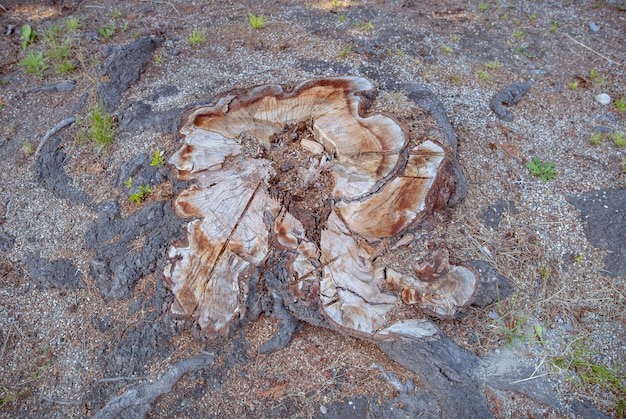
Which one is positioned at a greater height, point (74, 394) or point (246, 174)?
point (246, 174)

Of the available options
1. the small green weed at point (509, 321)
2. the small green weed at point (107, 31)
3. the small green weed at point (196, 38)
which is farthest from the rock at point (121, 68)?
the small green weed at point (509, 321)

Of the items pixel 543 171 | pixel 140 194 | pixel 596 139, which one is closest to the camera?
pixel 140 194

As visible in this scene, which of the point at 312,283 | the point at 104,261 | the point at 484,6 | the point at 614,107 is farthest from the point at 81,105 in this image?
the point at 614,107

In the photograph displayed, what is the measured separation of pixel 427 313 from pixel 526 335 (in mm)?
577

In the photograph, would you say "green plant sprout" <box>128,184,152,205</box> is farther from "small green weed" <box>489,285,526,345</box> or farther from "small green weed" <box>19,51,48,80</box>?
"small green weed" <box>489,285,526,345</box>

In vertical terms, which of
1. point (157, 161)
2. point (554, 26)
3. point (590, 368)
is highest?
point (157, 161)

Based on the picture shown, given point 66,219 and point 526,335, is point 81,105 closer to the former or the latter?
point 66,219

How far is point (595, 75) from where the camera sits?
3.76 metres

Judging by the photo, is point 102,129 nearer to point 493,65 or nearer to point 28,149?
point 28,149

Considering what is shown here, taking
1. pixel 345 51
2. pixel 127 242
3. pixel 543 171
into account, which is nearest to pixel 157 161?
pixel 127 242

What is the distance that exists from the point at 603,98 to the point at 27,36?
5151 mm

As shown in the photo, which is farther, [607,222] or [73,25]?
[73,25]

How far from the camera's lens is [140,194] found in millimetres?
2697

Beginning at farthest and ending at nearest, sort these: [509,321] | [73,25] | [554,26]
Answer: [554,26] < [73,25] < [509,321]
